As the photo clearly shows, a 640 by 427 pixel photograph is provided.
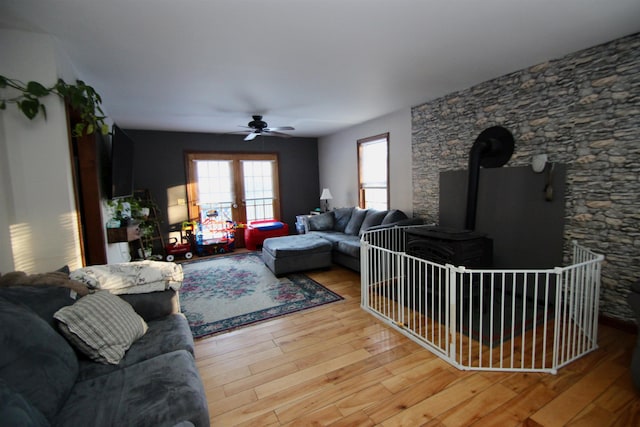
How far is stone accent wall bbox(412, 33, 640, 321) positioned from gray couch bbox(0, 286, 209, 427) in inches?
139

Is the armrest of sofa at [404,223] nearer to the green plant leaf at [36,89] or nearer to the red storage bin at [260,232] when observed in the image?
the red storage bin at [260,232]

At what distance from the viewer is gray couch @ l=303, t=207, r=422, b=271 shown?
4480 mm

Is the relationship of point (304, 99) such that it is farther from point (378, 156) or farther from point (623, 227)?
point (623, 227)

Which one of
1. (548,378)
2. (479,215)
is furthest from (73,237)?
(479,215)

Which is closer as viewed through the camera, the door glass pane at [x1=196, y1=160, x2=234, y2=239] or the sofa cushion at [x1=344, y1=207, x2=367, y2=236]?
the sofa cushion at [x1=344, y1=207, x2=367, y2=236]

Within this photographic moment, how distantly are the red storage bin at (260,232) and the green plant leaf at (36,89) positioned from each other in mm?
4370

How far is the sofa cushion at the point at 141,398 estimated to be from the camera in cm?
130

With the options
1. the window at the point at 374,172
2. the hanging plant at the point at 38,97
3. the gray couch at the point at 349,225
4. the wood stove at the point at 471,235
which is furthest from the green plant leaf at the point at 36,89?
the window at the point at 374,172

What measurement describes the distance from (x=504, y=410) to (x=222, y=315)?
2638 mm

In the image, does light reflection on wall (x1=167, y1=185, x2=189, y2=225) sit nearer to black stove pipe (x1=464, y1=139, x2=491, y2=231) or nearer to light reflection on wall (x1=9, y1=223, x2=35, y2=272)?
light reflection on wall (x1=9, y1=223, x2=35, y2=272)

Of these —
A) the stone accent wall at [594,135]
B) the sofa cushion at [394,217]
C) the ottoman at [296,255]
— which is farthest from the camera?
the sofa cushion at [394,217]

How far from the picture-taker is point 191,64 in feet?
9.30

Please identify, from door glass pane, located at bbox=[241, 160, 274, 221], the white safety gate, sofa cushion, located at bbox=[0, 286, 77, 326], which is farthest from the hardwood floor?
door glass pane, located at bbox=[241, 160, 274, 221]

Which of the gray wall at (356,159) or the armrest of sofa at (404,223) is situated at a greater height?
the gray wall at (356,159)
